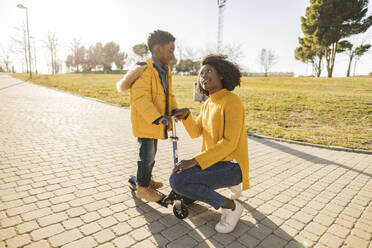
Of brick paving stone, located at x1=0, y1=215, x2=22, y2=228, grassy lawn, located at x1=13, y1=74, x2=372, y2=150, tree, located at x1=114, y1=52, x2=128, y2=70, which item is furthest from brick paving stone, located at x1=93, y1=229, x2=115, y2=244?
tree, located at x1=114, y1=52, x2=128, y2=70

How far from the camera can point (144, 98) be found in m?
2.65

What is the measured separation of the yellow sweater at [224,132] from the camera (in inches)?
94.5

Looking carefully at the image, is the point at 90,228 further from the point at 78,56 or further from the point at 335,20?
the point at 78,56

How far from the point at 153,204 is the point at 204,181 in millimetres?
1021

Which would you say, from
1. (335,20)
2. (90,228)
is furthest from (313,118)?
(335,20)

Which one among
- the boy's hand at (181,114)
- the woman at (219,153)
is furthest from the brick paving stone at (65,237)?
the boy's hand at (181,114)

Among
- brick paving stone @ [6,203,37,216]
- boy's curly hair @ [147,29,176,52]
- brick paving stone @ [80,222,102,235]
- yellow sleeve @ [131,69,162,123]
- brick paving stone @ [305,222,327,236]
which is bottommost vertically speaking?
brick paving stone @ [305,222,327,236]

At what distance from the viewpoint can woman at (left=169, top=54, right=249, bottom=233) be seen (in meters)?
2.41

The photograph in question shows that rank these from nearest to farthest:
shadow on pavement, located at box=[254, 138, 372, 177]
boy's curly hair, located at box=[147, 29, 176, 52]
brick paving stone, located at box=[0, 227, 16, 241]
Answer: brick paving stone, located at box=[0, 227, 16, 241] → boy's curly hair, located at box=[147, 29, 176, 52] → shadow on pavement, located at box=[254, 138, 372, 177]

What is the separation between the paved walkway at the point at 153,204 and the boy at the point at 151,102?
534mm

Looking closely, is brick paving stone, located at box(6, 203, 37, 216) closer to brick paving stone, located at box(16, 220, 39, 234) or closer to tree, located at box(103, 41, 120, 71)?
brick paving stone, located at box(16, 220, 39, 234)

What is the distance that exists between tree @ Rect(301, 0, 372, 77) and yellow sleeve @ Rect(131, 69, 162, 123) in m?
39.3

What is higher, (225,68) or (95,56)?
(95,56)

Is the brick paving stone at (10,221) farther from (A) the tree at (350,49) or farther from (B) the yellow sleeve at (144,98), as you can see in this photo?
(A) the tree at (350,49)
